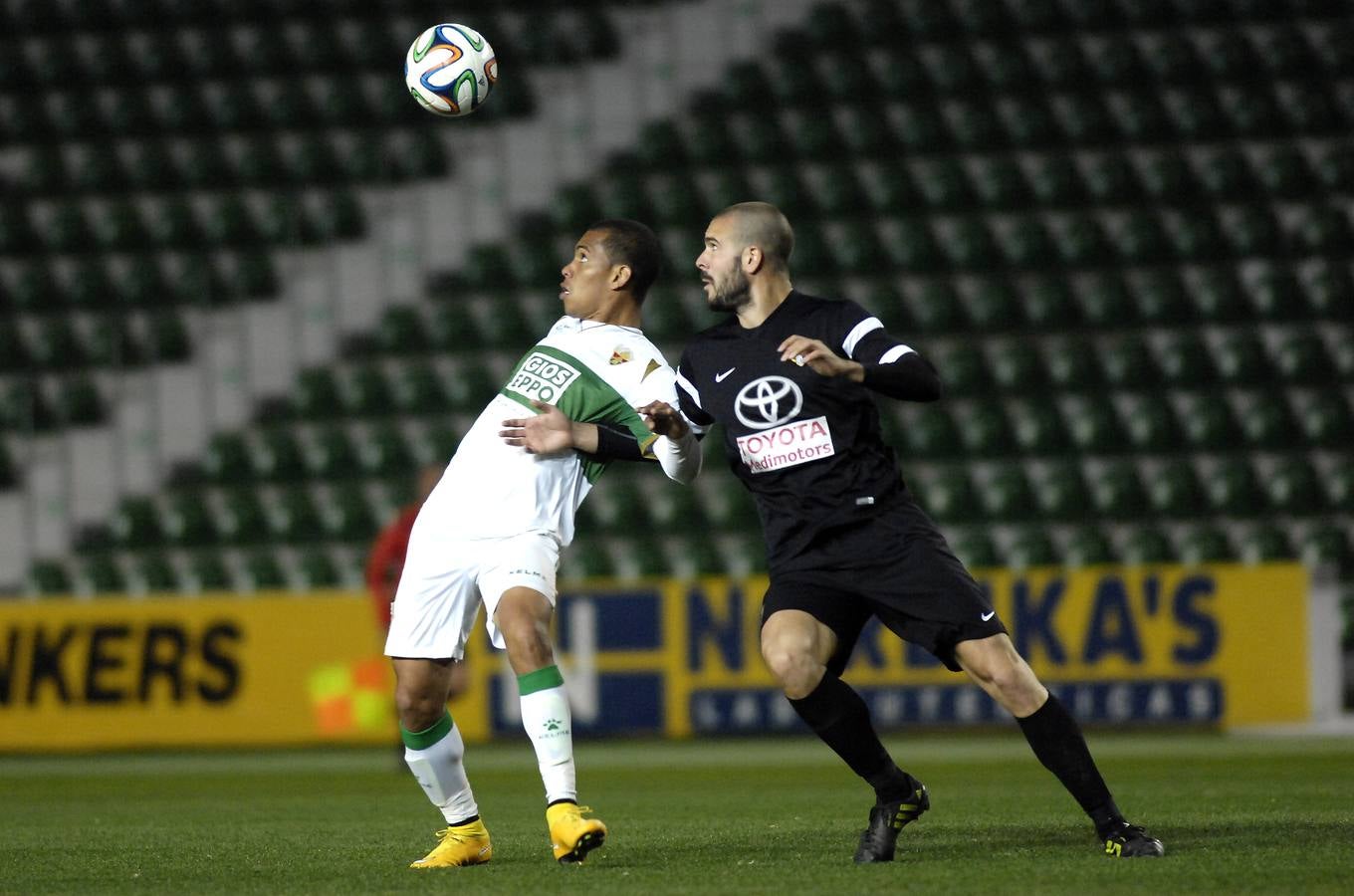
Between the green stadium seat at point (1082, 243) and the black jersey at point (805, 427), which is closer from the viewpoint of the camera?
the black jersey at point (805, 427)

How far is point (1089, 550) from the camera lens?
13.5m

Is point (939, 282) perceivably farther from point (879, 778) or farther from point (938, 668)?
point (879, 778)

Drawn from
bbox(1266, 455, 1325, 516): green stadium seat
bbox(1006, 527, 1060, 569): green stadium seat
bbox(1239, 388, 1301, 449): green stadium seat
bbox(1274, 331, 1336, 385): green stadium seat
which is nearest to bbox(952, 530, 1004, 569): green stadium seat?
bbox(1006, 527, 1060, 569): green stadium seat

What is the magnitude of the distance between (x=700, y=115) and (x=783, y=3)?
1564mm

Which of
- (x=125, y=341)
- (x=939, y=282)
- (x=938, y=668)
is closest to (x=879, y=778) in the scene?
(x=938, y=668)

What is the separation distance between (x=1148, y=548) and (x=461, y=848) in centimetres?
919

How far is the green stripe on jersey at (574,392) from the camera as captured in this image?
18.1ft

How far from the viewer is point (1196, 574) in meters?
12.1

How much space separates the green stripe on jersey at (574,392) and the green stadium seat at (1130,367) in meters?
9.67

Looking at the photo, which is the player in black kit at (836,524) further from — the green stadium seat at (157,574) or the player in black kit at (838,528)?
the green stadium seat at (157,574)

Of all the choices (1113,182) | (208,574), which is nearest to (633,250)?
(208,574)

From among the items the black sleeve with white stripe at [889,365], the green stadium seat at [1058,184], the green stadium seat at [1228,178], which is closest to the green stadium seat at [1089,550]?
the green stadium seat at [1058,184]

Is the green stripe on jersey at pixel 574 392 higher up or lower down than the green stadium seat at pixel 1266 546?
higher up

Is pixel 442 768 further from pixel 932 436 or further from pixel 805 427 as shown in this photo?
pixel 932 436
